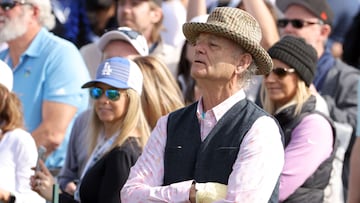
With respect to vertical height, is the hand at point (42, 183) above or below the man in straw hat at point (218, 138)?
below

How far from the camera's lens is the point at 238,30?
5.94 m

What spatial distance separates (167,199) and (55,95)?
3563mm

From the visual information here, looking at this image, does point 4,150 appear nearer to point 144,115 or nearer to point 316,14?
point 144,115

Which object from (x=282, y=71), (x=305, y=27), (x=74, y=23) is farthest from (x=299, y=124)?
(x=74, y=23)

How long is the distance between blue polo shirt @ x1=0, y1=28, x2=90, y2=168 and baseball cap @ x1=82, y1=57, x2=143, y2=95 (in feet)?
5.10

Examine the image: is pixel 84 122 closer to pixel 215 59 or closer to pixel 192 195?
pixel 215 59

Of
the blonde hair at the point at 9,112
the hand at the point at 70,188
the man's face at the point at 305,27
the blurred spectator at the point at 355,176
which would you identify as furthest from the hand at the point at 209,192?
the man's face at the point at 305,27

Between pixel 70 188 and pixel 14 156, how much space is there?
0.80m

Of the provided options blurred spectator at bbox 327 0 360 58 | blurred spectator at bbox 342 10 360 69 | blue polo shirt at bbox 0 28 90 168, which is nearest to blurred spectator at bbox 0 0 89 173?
blue polo shirt at bbox 0 28 90 168

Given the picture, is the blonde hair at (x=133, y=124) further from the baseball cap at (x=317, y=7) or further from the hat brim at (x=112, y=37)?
the baseball cap at (x=317, y=7)

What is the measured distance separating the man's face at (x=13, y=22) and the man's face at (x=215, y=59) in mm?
3728

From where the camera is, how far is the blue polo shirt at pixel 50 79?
9266 mm

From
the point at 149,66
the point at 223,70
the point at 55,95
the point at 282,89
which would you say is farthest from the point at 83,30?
the point at 223,70

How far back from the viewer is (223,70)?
19.6 feet
